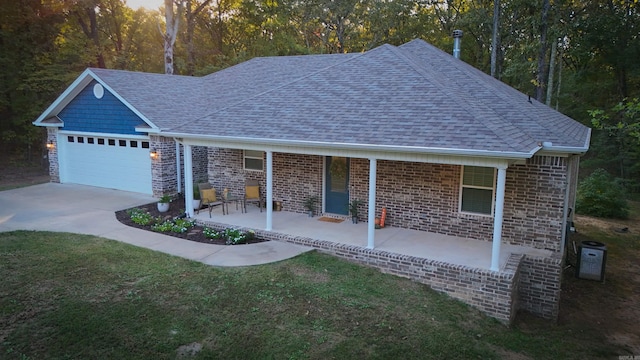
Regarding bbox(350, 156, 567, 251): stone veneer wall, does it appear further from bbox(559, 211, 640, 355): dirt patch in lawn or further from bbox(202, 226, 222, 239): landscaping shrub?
bbox(202, 226, 222, 239): landscaping shrub

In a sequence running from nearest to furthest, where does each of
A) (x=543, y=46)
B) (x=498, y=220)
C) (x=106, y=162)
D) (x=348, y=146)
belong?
(x=498, y=220) → (x=348, y=146) → (x=106, y=162) → (x=543, y=46)

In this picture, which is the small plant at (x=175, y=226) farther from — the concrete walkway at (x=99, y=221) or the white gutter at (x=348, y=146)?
the white gutter at (x=348, y=146)

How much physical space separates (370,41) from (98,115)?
17.8 metres

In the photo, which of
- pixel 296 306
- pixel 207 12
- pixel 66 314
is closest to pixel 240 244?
pixel 296 306

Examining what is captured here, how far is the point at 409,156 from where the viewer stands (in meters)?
8.02

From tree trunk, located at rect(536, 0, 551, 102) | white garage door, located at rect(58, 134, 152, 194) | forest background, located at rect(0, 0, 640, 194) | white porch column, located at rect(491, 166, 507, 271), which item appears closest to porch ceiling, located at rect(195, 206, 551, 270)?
white porch column, located at rect(491, 166, 507, 271)

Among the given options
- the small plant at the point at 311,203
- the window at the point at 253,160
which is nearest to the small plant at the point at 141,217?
the window at the point at 253,160

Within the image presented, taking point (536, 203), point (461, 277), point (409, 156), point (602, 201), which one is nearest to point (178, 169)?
point (409, 156)

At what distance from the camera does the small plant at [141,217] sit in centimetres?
1091

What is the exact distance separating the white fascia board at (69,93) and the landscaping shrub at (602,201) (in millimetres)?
18941

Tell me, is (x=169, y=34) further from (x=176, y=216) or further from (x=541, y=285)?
(x=541, y=285)

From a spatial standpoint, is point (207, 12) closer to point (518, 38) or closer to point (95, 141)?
point (95, 141)

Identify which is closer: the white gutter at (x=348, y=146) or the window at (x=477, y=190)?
the white gutter at (x=348, y=146)

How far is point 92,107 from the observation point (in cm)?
1516
